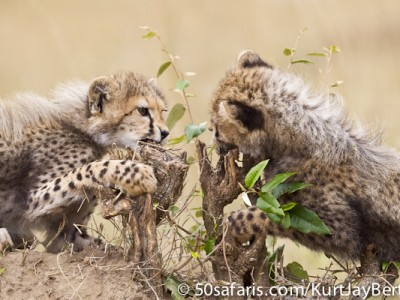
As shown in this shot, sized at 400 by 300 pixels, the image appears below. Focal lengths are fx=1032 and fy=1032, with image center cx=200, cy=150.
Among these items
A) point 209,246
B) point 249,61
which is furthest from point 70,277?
point 249,61

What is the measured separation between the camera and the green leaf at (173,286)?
178 inches

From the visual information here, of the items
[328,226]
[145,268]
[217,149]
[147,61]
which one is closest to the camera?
[145,268]

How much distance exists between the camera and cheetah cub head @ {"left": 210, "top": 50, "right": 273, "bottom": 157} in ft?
16.6

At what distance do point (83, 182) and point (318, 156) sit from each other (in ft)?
3.76

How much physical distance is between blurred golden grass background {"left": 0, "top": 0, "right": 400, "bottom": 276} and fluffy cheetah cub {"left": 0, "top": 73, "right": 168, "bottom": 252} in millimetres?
3885

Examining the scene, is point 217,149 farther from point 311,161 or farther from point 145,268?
point 145,268

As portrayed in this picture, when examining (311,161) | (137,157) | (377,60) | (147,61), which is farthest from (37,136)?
(377,60)

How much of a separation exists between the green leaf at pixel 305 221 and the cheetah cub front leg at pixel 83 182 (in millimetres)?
653

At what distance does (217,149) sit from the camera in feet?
17.2

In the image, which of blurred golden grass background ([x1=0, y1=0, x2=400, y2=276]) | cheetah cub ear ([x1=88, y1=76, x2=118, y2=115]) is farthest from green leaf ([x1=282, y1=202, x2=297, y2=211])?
blurred golden grass background ([x1=0, y1=0, x2=400, y2=276])

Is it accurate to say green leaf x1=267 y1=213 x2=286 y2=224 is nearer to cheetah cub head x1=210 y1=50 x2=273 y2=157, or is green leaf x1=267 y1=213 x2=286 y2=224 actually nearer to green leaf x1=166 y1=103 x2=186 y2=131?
cheetah cub head x1=210 y1=50 x2=273 y2=157

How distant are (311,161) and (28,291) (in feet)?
4.87

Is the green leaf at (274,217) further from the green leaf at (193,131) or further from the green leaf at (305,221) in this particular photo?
the green leaf at (193,131)

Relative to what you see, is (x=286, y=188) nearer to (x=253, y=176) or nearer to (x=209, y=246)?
(x=253, y=176)
